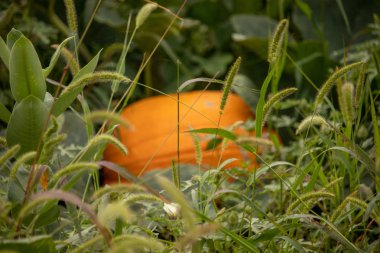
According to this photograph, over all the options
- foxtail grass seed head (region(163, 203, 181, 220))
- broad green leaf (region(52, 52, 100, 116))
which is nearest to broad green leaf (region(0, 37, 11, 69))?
broad green leaf (region(52, 52, 100, 116))

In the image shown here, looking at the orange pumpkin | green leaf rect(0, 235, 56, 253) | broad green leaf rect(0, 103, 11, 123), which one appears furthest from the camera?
the orange pumpkin

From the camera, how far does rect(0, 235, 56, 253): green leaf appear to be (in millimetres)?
763

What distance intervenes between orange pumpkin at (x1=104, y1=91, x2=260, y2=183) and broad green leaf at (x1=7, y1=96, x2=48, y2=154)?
0.79 meters

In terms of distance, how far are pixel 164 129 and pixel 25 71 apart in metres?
0.93

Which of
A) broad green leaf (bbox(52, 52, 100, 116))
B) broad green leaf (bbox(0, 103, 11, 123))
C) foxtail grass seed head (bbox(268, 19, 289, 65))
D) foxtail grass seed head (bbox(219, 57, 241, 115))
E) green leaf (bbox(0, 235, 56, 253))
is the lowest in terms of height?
green leaf (bbox(0, 235, 56, 253))

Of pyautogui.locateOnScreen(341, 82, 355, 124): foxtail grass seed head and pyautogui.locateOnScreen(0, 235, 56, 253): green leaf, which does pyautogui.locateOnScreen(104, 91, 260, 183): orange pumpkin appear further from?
pyautogui.locateOnScreen(0, 235, 56, 253): green leaf

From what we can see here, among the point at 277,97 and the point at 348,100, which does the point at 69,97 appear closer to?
the point at 277,97

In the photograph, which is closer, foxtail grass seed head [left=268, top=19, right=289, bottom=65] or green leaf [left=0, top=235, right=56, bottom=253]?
green leaf [left=0, top=235, right=56, bottom=253]

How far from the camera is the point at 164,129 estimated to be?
185 cm

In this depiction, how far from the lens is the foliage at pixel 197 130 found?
843 mm

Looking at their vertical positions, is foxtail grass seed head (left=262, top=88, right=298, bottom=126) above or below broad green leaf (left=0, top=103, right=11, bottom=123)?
above

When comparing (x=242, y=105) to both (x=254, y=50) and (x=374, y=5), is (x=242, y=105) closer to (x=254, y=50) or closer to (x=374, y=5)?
(x=254, y=50)

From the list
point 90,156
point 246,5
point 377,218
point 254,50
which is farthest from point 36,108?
point 246,5

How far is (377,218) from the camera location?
1.00 metres
